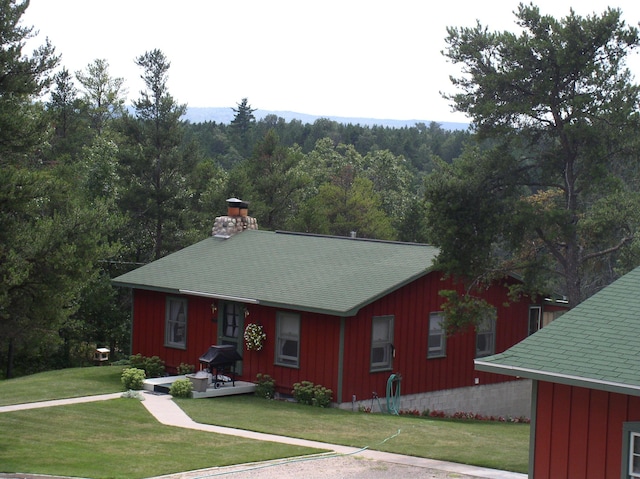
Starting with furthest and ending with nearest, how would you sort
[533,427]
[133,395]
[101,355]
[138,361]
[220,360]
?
[101,355] < [138,361] < [220,360] < [133,395] < [533,427]

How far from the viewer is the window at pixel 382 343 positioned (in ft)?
77.0

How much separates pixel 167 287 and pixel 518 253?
382 inches

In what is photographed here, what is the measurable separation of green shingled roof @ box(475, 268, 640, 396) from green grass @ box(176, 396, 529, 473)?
3.10 m

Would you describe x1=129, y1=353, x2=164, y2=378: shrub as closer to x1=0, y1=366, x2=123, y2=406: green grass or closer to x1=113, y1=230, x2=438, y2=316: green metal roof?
x1=0, y1=366, x2=123, y2=406: green grass

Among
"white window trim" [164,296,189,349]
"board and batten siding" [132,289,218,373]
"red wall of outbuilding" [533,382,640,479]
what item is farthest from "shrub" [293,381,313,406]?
"red wall of outbuilding" [533,382,640,479]

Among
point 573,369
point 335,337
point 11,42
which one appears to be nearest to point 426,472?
point 573,369

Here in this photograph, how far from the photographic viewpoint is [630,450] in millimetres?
12672

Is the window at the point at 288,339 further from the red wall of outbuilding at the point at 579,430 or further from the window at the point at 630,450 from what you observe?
the window at the point at 630,450

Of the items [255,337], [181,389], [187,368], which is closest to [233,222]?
[187,368]

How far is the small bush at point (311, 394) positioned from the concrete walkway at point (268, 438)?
3.12 m

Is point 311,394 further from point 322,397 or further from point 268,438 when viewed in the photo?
point 268,438

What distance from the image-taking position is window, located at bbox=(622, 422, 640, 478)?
1266 centimetres

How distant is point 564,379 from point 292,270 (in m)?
13.6

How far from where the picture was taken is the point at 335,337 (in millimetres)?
22750
